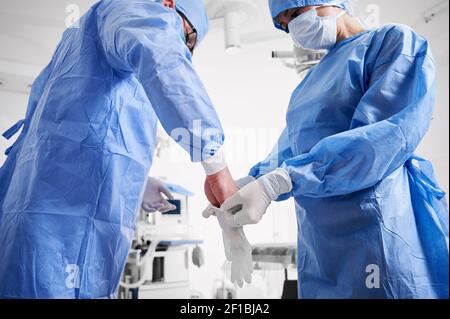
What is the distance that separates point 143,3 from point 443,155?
6.94ft

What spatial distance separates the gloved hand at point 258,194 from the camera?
29.1 inches

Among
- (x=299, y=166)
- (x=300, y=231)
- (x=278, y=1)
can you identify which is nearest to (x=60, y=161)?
(x=299, y=166)

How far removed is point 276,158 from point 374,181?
0.42 m

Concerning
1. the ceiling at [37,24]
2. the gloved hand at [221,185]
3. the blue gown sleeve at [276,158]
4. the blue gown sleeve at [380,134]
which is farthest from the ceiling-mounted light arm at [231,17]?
the gloved hand at [221,185]

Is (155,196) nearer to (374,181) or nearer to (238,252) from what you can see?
(238,252)

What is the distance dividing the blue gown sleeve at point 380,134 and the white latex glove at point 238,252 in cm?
17

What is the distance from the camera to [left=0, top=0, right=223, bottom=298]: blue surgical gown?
0.71 metres

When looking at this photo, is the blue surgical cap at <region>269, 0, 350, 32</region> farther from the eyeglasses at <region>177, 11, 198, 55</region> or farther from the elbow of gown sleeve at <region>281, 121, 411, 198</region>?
the elbow of gown sleeve at <region>281, 121, 411, 198</region>

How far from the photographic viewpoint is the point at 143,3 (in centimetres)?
80

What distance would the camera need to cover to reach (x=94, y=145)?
0.84 meters

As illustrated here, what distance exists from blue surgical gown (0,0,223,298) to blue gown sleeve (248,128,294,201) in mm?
303

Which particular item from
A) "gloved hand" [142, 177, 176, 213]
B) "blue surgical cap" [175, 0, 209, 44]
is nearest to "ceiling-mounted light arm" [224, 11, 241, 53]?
"blue surgical cap" [175, 0, 209, 44]

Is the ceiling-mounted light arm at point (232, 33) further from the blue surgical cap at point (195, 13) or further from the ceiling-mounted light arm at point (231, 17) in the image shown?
the blue surgical cap at point (195, 13)
